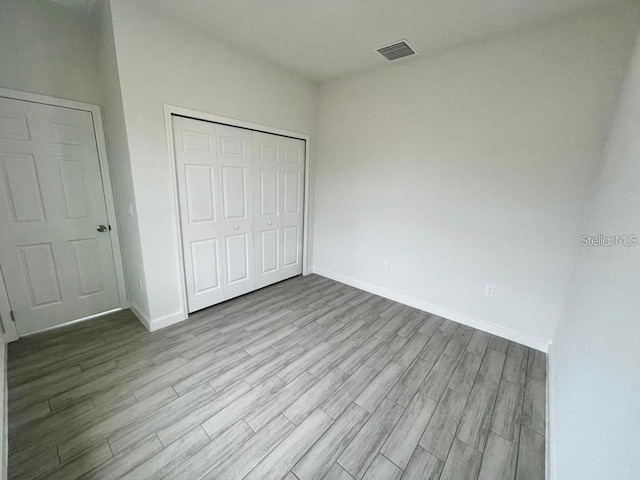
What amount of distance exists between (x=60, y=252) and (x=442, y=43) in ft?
13.2

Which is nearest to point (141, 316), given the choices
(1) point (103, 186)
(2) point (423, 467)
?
(1) point (103, 186)

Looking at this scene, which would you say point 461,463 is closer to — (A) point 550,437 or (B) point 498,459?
(B) point 498,459

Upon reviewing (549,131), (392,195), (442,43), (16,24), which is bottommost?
(392,195)

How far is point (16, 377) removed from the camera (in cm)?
180

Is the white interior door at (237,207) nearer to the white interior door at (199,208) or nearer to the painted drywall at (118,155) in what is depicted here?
the white interior door at (199,208)

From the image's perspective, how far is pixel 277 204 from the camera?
10.9 ft

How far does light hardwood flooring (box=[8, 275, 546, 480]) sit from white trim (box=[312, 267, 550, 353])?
11 centimetres

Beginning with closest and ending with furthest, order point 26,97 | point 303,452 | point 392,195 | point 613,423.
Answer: point 613,423 → point 303,452 → point 26,97 → point 392,195

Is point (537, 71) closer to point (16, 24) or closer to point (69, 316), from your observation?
point (16, 24)

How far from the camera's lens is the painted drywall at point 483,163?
192 centimetres

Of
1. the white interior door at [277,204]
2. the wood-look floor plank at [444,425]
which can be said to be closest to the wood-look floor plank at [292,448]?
the wood-look floor plank at [444,425]

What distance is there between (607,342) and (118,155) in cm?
346

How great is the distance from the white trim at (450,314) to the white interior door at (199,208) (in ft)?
5.82

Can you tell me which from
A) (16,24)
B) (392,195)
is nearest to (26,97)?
(16,24)
